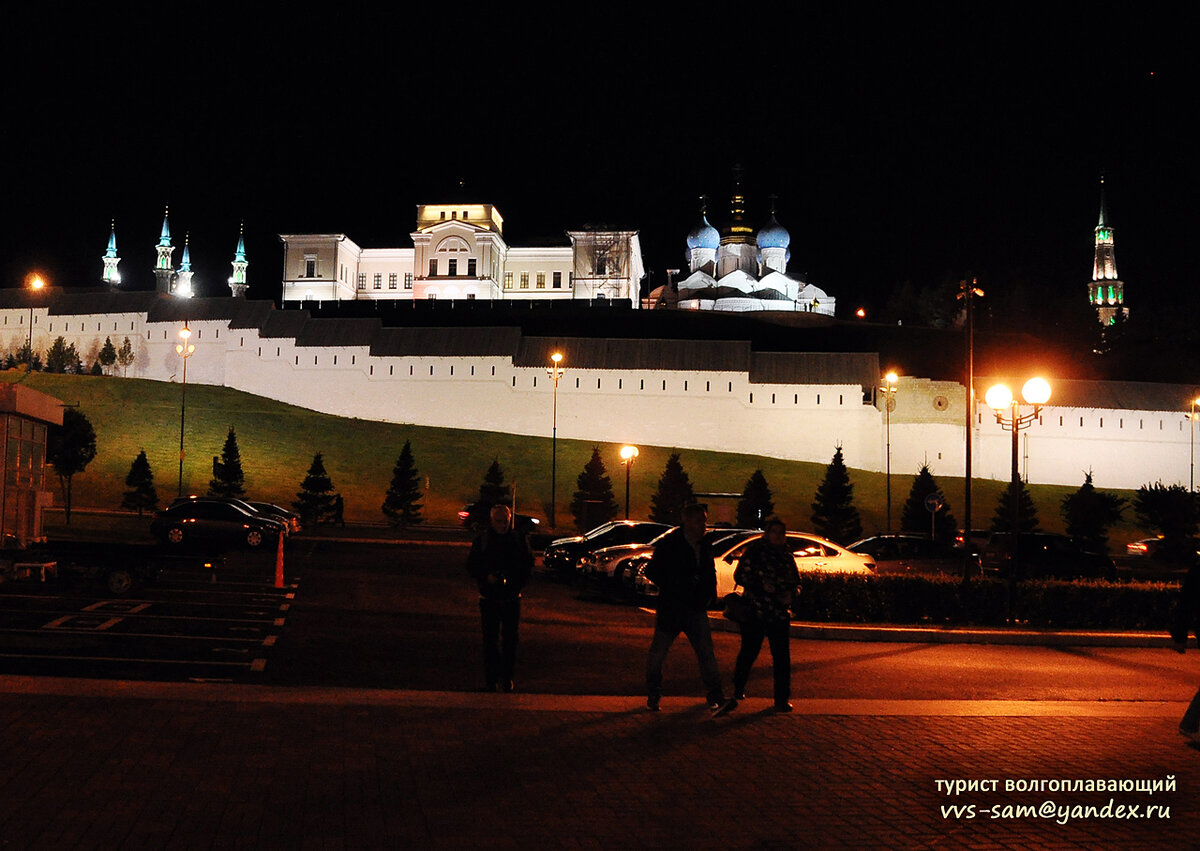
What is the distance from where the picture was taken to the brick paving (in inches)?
211

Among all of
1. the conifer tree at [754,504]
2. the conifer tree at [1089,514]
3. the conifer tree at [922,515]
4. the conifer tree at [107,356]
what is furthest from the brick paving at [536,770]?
the conifer tree at [107,356]

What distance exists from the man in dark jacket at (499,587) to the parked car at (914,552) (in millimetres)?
13551

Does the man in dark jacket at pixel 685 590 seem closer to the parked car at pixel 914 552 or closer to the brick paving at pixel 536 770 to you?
the brick paving at pixel 536 770

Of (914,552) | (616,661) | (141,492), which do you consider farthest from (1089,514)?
(616,661)

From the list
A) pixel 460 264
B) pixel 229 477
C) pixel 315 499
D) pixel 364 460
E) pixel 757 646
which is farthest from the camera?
pixel 460 264

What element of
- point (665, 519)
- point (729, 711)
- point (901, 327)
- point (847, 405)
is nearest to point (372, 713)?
point (729, 711)

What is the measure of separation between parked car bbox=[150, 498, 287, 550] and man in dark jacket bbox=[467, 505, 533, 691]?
60.5ft

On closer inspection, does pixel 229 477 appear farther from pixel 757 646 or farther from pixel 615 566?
pixel 757 646

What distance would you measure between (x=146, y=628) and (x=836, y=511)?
35.3m

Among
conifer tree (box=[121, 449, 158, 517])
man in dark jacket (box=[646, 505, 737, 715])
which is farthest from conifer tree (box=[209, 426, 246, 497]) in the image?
man in dark jacket (box=[646, 505, 737, 715])

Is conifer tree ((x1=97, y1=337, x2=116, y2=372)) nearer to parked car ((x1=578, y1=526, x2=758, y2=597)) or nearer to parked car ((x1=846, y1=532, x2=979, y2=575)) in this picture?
parked car ((x1=846, y1=532, x2=979, y2=575))

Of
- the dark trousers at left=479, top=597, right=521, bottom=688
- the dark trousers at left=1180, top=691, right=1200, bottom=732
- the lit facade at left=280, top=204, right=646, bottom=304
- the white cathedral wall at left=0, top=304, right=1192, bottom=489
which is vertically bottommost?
the dark trousers at left=1180, top=691, right=1200, bottom=732

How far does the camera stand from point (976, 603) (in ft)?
50.5

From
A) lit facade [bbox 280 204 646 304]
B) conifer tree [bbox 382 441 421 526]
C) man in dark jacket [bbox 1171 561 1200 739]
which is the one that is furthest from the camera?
lit facade [bbox 280 204 646 304]
